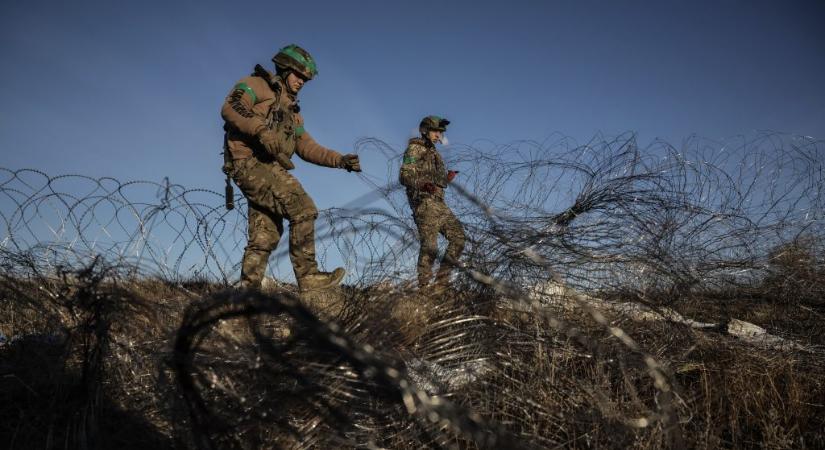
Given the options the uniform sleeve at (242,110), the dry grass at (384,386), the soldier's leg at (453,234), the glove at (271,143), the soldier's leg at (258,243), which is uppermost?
the uniform sleeve at (242,110)

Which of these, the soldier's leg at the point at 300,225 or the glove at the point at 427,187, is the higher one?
the glove at the point at 427,187

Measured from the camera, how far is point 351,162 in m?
4.42

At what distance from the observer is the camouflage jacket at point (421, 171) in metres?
4.27

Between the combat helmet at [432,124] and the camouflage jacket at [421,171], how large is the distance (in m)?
0.15

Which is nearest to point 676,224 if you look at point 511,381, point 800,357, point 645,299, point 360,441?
point 645,299

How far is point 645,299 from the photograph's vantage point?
295 centimetres

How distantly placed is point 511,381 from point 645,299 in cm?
116

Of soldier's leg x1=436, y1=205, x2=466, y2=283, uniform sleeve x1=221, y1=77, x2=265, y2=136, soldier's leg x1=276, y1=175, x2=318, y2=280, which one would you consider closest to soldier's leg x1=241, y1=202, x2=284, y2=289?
soldier's leg x1=276, y1=175, x2=318, y2=280

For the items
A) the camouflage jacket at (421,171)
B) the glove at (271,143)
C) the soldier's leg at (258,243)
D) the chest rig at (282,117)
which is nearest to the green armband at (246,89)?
the chest rig at (282,117)

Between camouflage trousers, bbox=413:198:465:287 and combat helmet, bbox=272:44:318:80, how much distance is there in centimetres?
150

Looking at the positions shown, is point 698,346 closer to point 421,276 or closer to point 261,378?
point 421,276

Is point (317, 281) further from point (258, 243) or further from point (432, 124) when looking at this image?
point (432, 124)

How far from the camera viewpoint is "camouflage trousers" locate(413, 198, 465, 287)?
2.57 m

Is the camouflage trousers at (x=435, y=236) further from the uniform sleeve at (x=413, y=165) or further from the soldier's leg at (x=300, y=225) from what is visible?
the soldier's leg at (x=300, y=225)
